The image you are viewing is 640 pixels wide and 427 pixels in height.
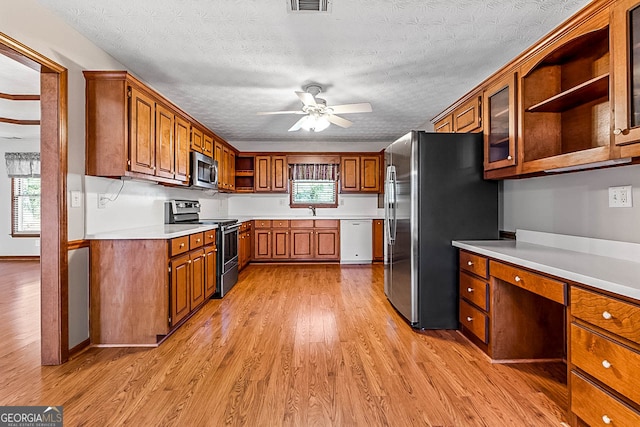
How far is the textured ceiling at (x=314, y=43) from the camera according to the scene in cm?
228

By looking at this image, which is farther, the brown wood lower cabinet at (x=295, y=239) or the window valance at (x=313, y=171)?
the window valance at (x=313, y=171)

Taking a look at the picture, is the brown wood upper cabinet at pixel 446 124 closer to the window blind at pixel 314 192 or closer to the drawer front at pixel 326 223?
the drawer front at pixel 326 223

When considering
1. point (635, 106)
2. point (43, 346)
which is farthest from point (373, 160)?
point (43, 346)

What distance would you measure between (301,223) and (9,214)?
553 centimetres

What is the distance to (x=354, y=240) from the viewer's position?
→ 636cm

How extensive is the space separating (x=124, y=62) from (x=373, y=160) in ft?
14.9

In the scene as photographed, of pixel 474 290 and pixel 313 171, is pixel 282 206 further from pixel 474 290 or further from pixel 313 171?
pixel 474 290

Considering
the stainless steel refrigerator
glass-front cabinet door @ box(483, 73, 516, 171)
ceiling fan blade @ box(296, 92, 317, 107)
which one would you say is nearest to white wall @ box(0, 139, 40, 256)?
ceiling fan blade @ box(296, 92, 317, 107)

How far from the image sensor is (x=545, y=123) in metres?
2.40

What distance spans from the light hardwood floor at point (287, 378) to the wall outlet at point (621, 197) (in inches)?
45.0

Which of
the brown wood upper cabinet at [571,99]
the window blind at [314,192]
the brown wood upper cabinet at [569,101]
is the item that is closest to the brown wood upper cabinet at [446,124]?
the brown wood upper cabinet at [571,99]

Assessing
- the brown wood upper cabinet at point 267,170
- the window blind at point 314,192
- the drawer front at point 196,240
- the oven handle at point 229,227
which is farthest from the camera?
the window blind at point 314,192

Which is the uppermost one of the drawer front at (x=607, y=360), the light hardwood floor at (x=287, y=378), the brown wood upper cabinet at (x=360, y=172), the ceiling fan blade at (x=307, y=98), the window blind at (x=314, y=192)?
the ceiling fan blade at (x=307, y=98)

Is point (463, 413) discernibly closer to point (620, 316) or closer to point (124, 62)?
point (620, 316)
